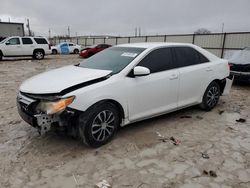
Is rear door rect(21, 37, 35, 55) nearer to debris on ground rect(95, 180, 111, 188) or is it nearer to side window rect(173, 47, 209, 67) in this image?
side window rect(173, 47, 209, 67)

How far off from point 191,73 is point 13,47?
50.7ft

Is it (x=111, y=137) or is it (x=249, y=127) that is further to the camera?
Result: (x=249, y=127)

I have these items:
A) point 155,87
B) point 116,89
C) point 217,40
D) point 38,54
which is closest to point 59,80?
point 116,89

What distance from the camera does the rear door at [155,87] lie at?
387 centimetres

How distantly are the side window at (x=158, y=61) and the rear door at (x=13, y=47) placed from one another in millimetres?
15205

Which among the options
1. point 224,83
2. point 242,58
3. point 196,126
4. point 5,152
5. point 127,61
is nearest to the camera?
point 5,152

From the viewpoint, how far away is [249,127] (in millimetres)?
4543

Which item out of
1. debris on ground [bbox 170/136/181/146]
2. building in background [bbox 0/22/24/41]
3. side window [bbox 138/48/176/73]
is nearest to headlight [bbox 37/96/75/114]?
side window [bbox 138/48/176/73]

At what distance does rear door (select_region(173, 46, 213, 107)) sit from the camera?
4.62m

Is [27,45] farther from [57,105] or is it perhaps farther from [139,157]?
[139,157]

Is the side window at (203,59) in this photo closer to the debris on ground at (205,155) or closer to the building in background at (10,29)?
the debris on ground at (205,155)

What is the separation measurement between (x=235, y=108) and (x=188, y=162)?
9.96 feet

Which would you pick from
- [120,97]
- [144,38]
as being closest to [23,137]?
[120,97]

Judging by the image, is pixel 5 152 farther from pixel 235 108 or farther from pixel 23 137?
pixel 235 108
